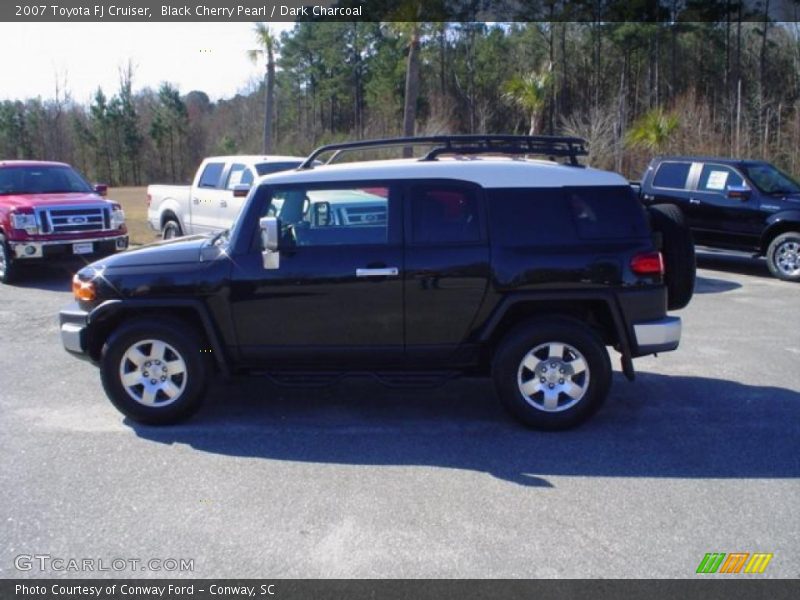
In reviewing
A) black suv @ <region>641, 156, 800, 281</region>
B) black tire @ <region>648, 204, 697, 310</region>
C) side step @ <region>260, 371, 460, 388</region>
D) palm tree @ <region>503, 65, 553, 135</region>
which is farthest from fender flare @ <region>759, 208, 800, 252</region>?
palm tree @ <region>503, 65, 553, 135</region>

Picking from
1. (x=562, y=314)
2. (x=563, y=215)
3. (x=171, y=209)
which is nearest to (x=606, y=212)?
(x=563, y=215)

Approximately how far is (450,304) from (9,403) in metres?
3.74

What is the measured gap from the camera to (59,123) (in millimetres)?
53031

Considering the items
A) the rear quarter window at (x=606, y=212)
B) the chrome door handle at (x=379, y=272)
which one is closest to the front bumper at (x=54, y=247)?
the chrome door handle at (x=379, y=272)

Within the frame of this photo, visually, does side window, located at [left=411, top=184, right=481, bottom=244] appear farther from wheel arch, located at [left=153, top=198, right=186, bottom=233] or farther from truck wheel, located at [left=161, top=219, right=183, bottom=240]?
truck wheel, located at [left=161, top=219, right=183, bottom=240]

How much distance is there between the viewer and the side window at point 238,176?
511 inches

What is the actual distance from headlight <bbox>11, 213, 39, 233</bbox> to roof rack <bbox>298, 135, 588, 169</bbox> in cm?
759

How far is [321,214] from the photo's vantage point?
5.80m

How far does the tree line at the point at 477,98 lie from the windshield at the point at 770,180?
1141cm

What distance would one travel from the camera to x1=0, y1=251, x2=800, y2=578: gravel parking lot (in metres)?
4.01

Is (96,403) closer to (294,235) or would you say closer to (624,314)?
(294,235)

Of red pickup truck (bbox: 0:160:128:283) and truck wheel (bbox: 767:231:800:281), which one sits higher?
red pickup truck (bbox: 0:160:128:283)

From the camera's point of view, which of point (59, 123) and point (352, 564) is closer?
point (352, 564)
